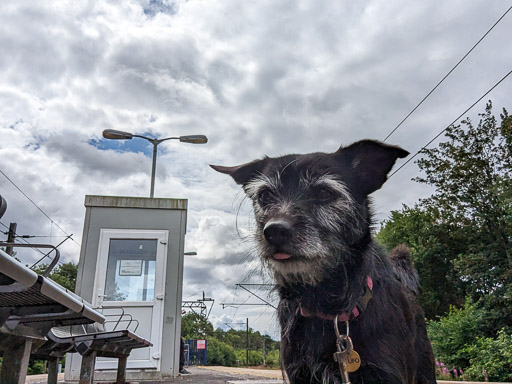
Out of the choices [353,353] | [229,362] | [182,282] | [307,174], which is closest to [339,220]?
[307,174]

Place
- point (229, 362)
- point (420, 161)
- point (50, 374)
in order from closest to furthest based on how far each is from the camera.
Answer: point (50, 374)
point (420, 161)
point (229, 362)

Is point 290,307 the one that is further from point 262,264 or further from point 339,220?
point 339,220

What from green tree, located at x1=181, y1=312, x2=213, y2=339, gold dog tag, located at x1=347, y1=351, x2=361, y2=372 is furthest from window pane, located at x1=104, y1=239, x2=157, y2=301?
green tree, located at x1=181, y1=312, x2=213, y2=339

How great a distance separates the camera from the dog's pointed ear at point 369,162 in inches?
85.7

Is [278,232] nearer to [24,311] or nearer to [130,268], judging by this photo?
[24,311]

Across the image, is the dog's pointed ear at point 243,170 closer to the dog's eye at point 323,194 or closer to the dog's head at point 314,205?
the dog's head at point 314,205

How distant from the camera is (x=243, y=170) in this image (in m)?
2.56

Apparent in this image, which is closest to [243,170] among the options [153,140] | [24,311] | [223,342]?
[24,311]

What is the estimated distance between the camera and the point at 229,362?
37719mm

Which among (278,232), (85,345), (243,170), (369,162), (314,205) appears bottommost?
(85,345)

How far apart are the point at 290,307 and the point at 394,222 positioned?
867 inches

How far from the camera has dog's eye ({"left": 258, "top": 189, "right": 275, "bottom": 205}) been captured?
219 cm

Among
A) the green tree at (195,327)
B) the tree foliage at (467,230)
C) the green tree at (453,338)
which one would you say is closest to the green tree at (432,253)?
the tree foliage at (467,230)

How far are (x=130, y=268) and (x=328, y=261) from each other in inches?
262
